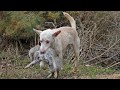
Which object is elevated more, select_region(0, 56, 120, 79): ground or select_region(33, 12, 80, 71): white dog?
select_region(33, 12, 80, 71): white dog

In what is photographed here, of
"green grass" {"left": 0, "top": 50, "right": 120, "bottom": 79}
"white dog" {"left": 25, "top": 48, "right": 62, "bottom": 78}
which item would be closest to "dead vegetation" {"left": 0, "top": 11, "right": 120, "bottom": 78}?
"green grass" {"left": 0, "top": 50, "right": 120, "bottom": 79}

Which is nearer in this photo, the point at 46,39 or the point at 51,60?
the point at 46,39

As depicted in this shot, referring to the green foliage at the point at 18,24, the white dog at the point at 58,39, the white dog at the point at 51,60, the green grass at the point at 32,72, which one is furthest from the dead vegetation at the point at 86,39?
the white dog at the point at 51,60

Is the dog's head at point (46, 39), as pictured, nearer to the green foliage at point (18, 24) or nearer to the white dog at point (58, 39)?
the white dog at point (58, 39)

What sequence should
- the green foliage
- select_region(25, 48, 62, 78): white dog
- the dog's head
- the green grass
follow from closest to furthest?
the dog's head, select_region(25, 48, 62, 78): white dog, the green grass, the green foliage

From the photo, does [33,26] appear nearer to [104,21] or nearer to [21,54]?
[21,54]

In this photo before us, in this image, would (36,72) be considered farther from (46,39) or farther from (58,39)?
(46,39)

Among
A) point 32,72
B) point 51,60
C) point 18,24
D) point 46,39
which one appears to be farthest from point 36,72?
point 18,24

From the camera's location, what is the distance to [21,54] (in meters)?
8.11

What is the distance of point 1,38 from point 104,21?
7.97 ft

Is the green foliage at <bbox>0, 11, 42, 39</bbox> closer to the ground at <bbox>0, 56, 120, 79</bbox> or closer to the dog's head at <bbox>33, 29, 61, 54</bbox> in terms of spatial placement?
the ground at <bbox>0, 56, 120, 79</bbox>
